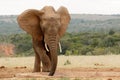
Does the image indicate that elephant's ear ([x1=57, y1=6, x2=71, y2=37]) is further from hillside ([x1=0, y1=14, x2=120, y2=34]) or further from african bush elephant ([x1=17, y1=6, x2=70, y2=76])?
hillside ([x1=0, y1=14, x2=120, y2=34])

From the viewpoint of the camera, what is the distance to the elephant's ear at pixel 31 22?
50.8 feet

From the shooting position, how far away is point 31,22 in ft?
51.1

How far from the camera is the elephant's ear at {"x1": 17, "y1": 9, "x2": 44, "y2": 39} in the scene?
15469 millimetres

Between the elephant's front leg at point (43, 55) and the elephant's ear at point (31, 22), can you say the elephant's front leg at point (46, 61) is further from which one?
the elephant's ear at point (31, 22)

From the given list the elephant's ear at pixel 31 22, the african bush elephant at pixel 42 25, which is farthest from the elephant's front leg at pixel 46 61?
the elephant's ear at pixel 31 22

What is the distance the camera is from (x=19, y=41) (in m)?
49.8

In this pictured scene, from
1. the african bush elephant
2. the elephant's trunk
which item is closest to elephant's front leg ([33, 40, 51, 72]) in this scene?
the african bush elephant

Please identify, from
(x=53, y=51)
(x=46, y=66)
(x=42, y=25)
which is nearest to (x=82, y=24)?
(x=46, y=66)

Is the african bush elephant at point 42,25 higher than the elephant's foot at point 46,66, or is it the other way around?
the african bush elephant at point 42,25

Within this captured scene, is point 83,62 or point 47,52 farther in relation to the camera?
point 83,62

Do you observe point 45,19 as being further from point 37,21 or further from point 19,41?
point 19,41

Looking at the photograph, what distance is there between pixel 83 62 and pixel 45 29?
871 cm

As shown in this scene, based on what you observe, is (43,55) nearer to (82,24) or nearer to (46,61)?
(46,61)

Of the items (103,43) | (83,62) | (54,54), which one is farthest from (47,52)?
(103,43)
